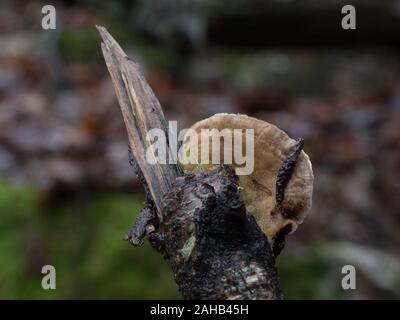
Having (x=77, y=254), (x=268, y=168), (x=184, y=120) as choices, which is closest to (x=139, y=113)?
(x=268, y=168)

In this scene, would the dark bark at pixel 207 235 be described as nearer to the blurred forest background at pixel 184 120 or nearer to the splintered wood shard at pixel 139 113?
the splintered wood shard at pixel 139 113

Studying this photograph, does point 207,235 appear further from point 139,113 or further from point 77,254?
point 77,254

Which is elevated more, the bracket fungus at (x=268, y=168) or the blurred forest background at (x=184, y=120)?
the blurred forest background at (x=184, y=120)

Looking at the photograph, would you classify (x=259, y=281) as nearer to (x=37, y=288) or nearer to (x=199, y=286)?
(x=199, y=286)

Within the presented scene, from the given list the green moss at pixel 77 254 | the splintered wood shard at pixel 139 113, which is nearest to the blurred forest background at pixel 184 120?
the green moss at pixel 77 254

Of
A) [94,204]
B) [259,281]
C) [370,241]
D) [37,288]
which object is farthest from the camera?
[370,241]
